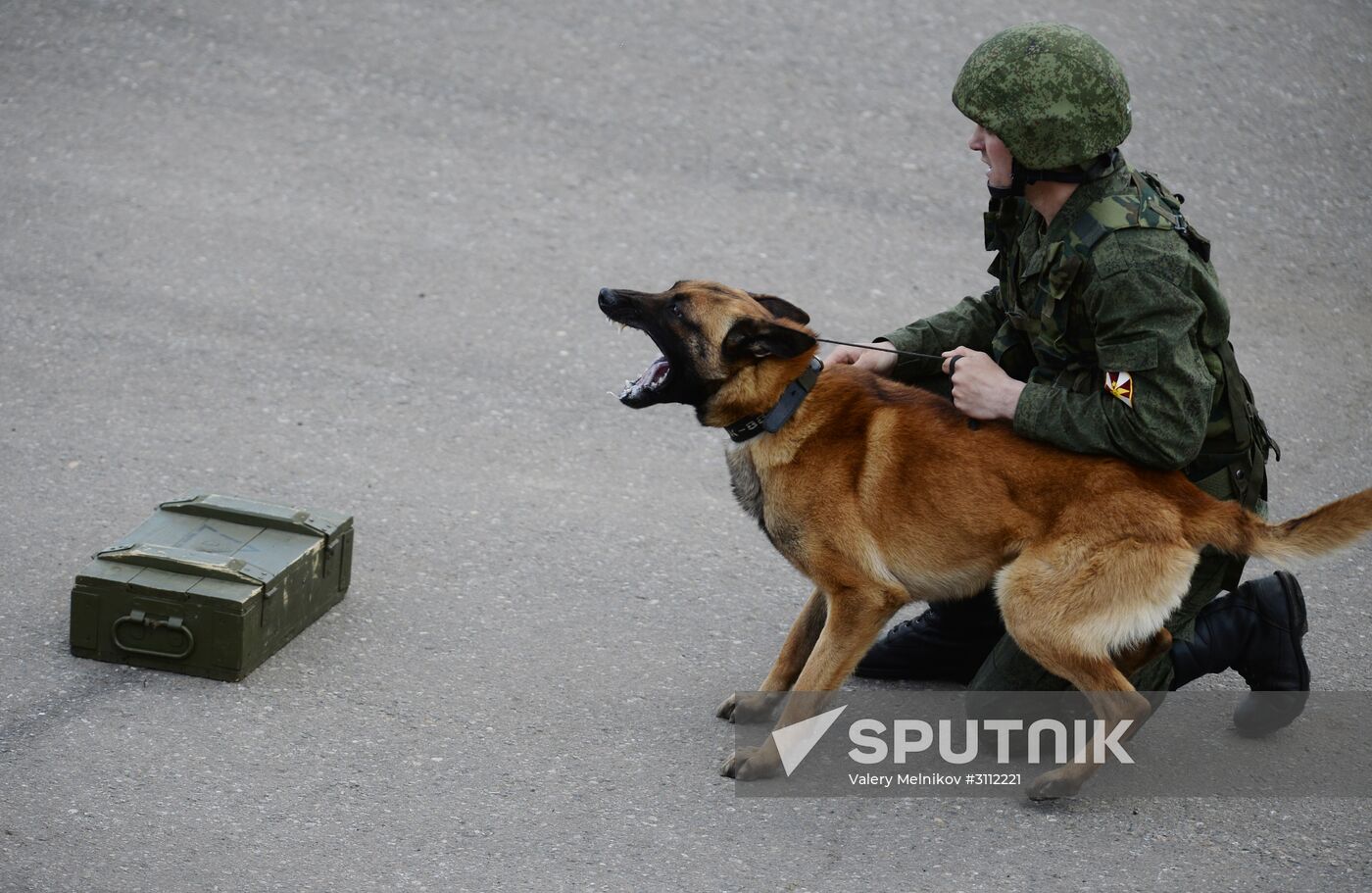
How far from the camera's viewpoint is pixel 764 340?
151 inches

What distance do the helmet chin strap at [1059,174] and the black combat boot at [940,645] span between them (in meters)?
1.29

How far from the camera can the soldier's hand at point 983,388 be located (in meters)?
3.88

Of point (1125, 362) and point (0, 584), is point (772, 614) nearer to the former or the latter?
point (1125, 362)

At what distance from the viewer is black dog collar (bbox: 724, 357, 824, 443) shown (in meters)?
3.96

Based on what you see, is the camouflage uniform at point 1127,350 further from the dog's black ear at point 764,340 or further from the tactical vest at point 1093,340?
the dog's black ear at point 764,340

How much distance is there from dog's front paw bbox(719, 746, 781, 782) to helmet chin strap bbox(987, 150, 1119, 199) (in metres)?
1.71

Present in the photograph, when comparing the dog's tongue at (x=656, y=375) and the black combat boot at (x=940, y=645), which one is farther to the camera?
the black combat boot at (x=940, y=645)

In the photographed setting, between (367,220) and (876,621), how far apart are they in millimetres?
4222

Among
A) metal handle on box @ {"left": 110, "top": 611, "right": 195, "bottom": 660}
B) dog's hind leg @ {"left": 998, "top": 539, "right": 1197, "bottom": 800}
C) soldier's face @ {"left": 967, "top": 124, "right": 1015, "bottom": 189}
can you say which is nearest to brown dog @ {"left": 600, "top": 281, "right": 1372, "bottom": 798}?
dog's hind leg @ {"left": 998, "top": 539, "right": 1197, "bottom": 800}

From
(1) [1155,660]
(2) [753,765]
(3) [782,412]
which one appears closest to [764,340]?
(3) [782,412]

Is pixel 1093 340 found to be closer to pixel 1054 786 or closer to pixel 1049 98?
pixel 1049 98

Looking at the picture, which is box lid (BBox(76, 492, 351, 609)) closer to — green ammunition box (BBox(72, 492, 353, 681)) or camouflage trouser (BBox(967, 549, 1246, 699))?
green ammunition box (BBox(72, 492, 353, 681))

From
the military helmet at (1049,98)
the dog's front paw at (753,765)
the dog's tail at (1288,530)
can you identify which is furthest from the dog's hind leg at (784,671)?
the military helmet at (1049,98)

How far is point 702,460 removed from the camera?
19.0ft
